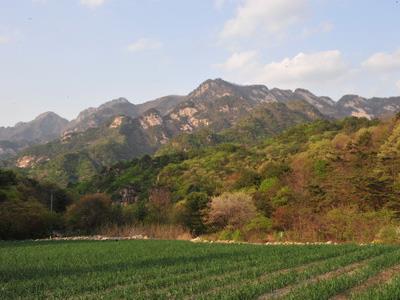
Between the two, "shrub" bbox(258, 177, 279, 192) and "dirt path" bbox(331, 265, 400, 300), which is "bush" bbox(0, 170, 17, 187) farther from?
"dirt path" bbox(331, 265, 400, 300)

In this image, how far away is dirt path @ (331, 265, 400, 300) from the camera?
12.7 m

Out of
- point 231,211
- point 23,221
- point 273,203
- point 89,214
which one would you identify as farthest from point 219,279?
point 89,214

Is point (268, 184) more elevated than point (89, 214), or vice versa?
point (268, 184)

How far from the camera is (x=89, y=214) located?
74438 mm

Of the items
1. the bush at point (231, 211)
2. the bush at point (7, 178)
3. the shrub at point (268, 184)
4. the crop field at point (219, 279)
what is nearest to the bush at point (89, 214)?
the bush at point (7, 178)

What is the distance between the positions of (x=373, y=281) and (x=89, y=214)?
64107 mm

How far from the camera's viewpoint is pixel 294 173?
65500 mm

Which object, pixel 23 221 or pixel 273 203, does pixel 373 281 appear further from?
pixel 23 221

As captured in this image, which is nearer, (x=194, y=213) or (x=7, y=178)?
(x=194, y=213)

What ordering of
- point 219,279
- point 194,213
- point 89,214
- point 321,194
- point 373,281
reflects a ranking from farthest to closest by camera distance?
point 89,214, point 194,213, point 321,194, point 219,279, point 373,281

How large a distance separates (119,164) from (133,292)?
416ft

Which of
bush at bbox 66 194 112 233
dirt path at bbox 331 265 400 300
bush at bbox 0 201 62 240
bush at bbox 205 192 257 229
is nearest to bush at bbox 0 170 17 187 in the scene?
bush at bbox 0 201 62 240

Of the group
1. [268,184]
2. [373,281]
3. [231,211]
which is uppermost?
[373,281]

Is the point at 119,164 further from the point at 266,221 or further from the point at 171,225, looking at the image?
the point at 266,221
